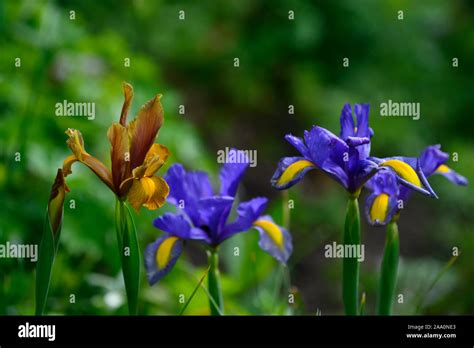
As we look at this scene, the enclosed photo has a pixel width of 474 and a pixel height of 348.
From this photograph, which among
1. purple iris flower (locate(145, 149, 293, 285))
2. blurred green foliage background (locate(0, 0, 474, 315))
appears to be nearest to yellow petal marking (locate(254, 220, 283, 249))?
purple iris flower (locate(145, 149, 293, 285))

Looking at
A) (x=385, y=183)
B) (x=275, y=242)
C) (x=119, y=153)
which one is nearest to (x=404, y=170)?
(x=385, y=183)

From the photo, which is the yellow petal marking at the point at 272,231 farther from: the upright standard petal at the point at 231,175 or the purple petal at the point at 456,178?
the purple petal at the point at 456,178

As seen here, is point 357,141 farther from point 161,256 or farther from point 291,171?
point 161,256

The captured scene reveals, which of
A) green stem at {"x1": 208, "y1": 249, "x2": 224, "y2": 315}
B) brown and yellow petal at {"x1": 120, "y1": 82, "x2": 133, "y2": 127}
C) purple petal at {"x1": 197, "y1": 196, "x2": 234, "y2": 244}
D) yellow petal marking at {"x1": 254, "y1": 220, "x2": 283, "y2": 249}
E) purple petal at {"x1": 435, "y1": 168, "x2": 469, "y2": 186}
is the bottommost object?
green stem at {"x1": 208, "y1": 249, "x2": 224, "y2": 315}

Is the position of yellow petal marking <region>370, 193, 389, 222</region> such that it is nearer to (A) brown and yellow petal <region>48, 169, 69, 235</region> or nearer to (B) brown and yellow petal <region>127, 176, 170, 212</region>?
(B) brown and yellow petal <region>127, 176, 170, 212</region>

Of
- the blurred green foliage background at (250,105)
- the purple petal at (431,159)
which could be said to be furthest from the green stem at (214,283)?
the blurred green foliage background at (250,105)

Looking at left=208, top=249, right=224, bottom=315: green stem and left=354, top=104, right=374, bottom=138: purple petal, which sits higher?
left=354, top=104, right=374, bottom=138: purple petal

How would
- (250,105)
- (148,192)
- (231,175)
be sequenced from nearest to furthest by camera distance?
(148,192) < (231,175) < (250,105)
